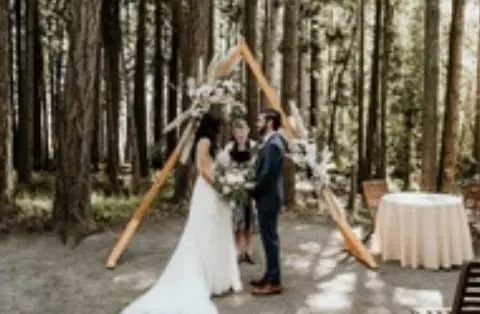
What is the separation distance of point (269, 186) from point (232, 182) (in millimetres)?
450

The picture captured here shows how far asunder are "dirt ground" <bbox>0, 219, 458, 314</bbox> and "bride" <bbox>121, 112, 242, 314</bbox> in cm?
27

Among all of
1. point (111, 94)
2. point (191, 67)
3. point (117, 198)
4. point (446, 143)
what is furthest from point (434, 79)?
point (111, 94)

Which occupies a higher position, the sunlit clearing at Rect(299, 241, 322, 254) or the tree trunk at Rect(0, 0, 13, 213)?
the tree trunk at Rect(0, 0, 13, 213)

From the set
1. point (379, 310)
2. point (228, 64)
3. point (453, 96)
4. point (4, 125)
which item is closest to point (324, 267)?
point (379, 310)

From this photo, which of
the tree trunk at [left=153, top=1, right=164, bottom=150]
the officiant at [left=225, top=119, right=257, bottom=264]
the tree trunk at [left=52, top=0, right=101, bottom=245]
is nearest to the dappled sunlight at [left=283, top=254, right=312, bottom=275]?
the officiant at [left=225, top=119, right=257, bottom=264]

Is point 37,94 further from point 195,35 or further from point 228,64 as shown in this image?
point 228,64

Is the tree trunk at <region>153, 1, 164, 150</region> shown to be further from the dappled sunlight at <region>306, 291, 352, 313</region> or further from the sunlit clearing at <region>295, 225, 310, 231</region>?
the dappled sunlight at <region>306, 291, 352, 313</region>

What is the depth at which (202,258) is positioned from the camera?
888 centimetres

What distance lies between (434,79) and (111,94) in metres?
10.9

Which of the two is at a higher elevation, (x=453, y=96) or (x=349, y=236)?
(x=453, y=96)

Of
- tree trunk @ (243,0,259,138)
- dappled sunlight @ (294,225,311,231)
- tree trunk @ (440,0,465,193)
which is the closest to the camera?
dappled sunlight @ (294,225,311,231)

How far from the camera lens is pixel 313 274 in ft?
33.6

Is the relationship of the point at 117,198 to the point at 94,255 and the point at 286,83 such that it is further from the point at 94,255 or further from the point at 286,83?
the point at 94,255

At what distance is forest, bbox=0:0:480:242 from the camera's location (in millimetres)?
12258
